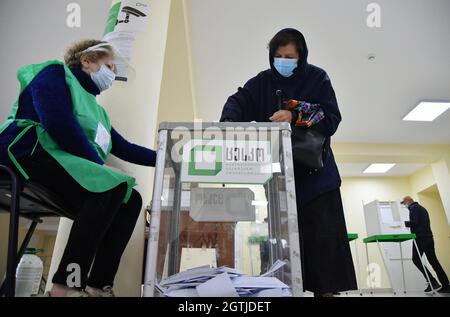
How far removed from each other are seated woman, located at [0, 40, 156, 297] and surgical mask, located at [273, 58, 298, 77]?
0.72m

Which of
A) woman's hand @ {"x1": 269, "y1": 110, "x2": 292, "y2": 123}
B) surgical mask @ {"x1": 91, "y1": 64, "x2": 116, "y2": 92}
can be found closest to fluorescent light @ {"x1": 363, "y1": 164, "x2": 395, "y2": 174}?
woman's hand @ {"x1": 269, "y1": 110, "x2": 292, "y2": 123}

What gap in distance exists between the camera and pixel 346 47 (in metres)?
3.47

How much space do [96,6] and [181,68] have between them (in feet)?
2.93

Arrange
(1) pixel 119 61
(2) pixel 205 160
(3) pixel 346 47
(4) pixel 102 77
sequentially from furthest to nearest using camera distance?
1. (3) pixel 346 47
2. (1) pixel 119 61
3. (4) pixel 102 77
4. (2) pixel 205 160

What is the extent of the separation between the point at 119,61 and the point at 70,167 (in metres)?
0.66

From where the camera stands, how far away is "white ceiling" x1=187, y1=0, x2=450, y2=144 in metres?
3.00

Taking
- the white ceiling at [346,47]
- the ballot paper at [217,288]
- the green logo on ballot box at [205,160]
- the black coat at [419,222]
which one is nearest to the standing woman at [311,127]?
the green logo on ballot box at [205,160]

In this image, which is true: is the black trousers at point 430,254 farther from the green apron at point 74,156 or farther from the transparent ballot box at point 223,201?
the green apron at point 74,156

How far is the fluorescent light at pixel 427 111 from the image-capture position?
14.7 ft

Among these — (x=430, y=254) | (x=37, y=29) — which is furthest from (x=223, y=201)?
(x=430, y=254)

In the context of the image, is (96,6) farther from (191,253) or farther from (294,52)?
(191,253)

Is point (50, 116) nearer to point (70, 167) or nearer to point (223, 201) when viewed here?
point (70, 167)

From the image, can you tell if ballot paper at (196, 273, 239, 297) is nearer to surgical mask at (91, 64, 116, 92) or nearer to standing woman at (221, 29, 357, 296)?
standing woman at (221, 29, 357, 296)

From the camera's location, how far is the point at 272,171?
2.68 ft
